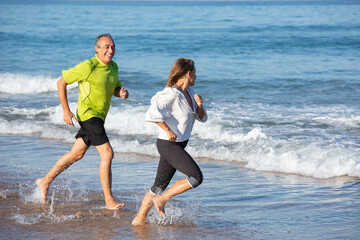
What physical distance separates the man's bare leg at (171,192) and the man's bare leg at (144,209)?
3.7 inches

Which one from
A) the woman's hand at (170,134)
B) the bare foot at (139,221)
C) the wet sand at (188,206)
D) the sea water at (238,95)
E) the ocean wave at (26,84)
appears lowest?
the ocean wave at (26,84)

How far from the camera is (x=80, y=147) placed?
5.39 meters

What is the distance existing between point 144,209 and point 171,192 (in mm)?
391

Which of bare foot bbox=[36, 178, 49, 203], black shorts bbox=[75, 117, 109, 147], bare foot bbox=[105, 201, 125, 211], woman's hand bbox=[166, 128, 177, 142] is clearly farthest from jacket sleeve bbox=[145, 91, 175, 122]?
bare foot bbox=[36, 178, 49, 203]

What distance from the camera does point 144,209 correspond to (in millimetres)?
4801

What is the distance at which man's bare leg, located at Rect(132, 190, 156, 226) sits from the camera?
15.6 feet

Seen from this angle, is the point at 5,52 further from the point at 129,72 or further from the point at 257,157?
the point at 257,157

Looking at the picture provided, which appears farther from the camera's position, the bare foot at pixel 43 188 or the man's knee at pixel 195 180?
the bare foot at pixel 43 188

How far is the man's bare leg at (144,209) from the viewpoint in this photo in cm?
476

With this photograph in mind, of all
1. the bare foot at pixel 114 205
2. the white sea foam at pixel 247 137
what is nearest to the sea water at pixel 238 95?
the white sea foam at pixel 247 137

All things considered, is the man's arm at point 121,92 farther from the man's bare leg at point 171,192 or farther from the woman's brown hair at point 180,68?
the man's bare leg at point 171,192

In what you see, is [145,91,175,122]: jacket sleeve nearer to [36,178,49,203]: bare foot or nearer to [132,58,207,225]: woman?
[132,58,207,225]: woman

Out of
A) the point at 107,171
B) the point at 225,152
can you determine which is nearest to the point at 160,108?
the point at 107,171

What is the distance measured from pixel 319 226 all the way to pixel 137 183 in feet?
8.58
